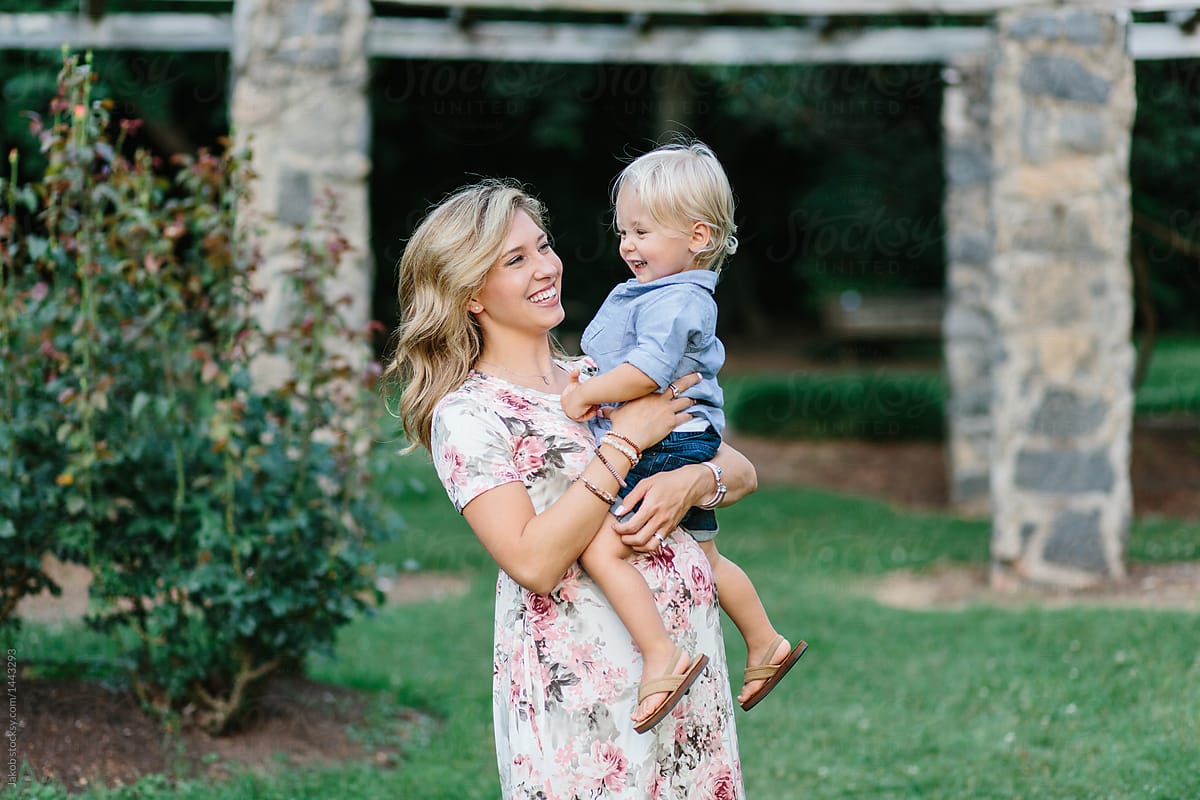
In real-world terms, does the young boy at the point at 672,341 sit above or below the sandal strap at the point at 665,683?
above

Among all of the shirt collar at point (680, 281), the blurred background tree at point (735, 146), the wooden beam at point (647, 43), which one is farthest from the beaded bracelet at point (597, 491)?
the wooden beam at point (647, 43)

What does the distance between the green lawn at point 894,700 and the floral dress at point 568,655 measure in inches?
74.0

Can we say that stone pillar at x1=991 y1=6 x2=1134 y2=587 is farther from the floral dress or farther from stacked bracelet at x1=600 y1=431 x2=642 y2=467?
stacked bracelet at x1=600 y1=431 x2=642 y2=467

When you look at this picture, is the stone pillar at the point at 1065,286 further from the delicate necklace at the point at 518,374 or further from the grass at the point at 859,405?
the grass at the point at 859,405

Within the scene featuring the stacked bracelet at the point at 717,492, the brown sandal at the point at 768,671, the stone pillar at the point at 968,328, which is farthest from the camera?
the stone pillar at the point at 968,328

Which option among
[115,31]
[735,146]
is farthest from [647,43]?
[735,146]

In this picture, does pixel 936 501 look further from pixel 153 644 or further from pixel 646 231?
pixel 646 231

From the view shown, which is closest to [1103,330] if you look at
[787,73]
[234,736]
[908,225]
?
[234,736]

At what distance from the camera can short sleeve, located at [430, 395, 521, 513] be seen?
221 centimetres

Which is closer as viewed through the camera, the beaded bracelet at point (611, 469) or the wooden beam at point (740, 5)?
the beaded bracelet at point (611, 469)

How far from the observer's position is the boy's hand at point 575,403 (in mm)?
2344

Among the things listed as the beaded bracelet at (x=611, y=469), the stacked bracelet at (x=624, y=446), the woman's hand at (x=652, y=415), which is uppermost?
the woman's hand at (x=652, y=415)

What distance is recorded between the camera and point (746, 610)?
264 centimetres

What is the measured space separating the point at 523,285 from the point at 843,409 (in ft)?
37.9
